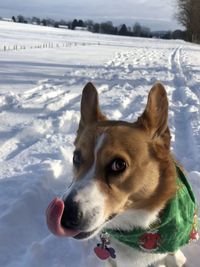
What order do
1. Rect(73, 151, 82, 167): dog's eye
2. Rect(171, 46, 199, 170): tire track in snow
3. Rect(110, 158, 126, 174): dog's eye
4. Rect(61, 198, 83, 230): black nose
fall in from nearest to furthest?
Rect(61, 198, 83, 230): black nose, Rect(110, 158, 126, 174): dog's eye, Rect(73, 151, 82, 167): dog's eye, Rect(171, 46, 199, 170): tire track in snow

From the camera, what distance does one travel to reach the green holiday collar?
10.7ft

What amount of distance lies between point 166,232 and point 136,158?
2.09 ft

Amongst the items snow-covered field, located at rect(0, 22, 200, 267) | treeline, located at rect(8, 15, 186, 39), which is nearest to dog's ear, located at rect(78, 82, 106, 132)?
snow-covered field, located at rect(0, 22, 200, 267)

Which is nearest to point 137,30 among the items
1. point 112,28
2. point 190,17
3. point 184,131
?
point 112,28

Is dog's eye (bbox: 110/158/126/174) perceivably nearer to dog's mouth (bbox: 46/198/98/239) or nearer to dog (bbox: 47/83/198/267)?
dog (bbox: 47/83/198/267)

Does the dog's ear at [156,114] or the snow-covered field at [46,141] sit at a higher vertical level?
the dog's ear at [156,114]

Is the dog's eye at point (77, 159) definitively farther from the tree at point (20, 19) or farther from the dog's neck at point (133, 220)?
the tree at point (20, 19)

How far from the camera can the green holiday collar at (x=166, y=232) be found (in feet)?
10.7

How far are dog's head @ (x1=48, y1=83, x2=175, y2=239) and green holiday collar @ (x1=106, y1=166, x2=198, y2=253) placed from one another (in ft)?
0.28

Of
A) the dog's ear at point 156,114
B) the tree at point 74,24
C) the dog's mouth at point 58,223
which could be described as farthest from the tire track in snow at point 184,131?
the tree at point 74,24

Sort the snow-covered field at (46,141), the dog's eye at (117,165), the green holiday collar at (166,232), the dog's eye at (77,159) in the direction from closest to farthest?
1. the dog's eye at (117,165)
2. the dog's eye at (77,159)
3. the green holiday collar at (166,232)
4. the snow-covered field at (46,141)

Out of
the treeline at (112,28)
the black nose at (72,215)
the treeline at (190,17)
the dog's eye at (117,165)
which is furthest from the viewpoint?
the treeline at (112,28)

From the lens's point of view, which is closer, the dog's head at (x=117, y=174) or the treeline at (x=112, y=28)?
the dog's head at (x=117, y=174)

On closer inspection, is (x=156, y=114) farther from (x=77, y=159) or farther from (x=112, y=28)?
(x=112, y=28)
